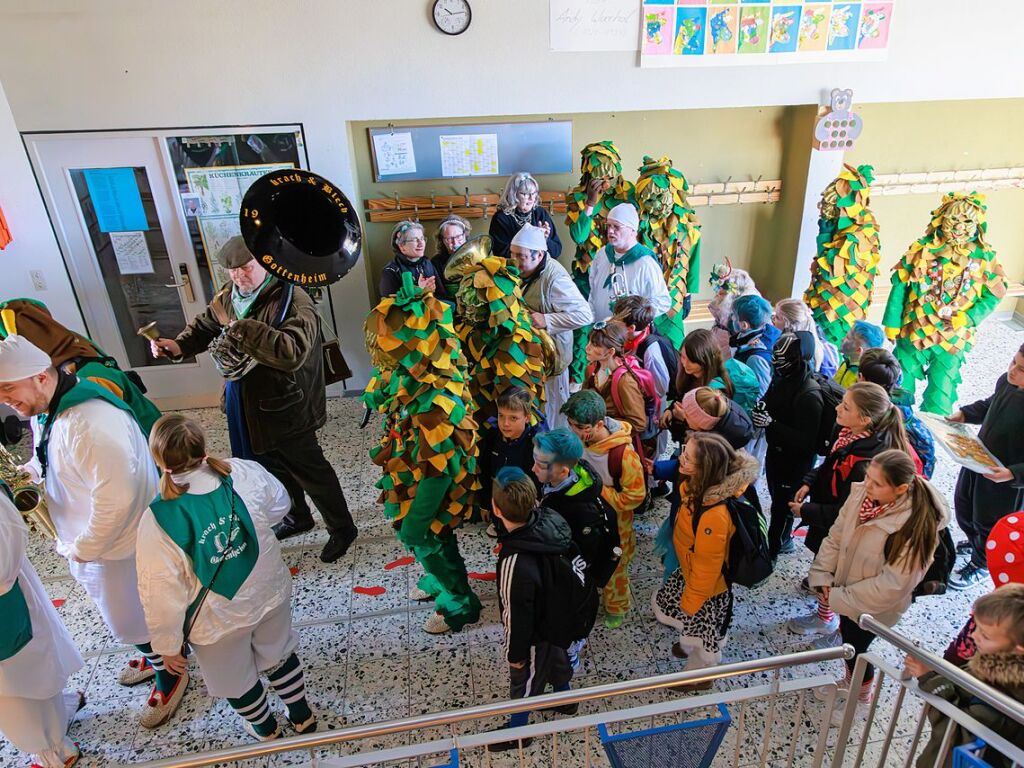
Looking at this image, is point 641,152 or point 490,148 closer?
point 490,148

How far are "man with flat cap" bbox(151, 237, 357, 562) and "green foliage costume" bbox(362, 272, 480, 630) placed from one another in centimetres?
57

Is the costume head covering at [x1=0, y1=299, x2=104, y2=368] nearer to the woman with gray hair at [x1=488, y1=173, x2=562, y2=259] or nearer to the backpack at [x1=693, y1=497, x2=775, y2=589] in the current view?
the backpack at [x1=693, y1=497, x2=775, y2=589]

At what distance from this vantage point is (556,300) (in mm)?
3514

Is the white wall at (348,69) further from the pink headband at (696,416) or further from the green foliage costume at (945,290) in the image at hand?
the pink headband at (696,416)

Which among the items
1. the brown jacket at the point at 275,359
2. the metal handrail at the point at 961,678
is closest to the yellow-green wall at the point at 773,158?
the brown jacket at the point at 275,359

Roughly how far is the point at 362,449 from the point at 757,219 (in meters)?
3.85

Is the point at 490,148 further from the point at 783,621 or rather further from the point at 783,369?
the point at 783,621

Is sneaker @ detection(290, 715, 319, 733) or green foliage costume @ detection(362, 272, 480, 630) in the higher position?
green foliage costume @ detection(362, 272, 480, 630)

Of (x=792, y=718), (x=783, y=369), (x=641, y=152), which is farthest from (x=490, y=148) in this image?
(x=792, y=718)

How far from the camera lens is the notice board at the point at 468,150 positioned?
475 cm

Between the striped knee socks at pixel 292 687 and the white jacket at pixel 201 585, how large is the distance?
27 centimetres

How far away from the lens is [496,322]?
2656mm

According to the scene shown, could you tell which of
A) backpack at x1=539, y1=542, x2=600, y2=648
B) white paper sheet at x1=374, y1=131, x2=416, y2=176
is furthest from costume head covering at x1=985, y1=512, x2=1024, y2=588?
white paper sheet at x1=374, y1=131, x2=416, y2=176

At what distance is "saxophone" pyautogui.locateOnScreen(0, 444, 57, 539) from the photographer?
2.29 metres
